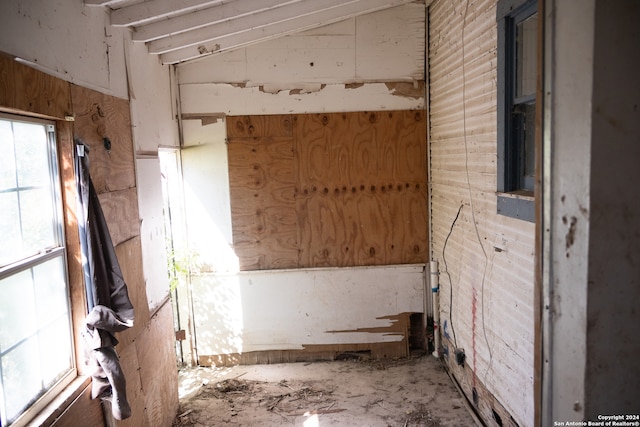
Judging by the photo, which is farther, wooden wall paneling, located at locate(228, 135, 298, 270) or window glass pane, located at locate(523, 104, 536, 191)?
wooden wall paneling, located at locate(228, 135, 298, 270)

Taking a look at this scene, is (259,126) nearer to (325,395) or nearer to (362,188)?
(362,188)

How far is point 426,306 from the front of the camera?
16.5 feet

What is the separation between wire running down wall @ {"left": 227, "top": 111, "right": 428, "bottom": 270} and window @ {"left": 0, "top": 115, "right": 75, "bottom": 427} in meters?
2.53

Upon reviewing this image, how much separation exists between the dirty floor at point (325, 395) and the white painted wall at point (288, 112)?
0.97 ft

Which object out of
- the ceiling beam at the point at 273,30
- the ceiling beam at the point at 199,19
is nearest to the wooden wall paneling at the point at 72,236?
the ceiling beam at the point at 199,19

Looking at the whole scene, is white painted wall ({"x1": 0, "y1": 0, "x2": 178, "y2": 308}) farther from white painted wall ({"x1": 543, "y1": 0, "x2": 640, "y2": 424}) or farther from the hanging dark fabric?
white painted wall ({"x1": 543, "y1": 0, "x2": 640, "y2": 424})

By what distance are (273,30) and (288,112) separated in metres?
0.80

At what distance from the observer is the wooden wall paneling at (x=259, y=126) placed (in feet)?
15.9

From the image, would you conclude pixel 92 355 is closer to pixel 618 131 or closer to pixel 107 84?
pixel 107 84

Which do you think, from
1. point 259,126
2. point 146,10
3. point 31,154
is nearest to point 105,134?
point 31,154

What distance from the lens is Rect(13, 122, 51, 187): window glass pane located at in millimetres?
2135

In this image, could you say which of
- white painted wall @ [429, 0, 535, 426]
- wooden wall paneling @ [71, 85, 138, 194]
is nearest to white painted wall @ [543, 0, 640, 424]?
white painted wall @ [429, 0, 535, 426]

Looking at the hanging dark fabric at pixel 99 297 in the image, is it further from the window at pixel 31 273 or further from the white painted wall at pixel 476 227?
the white painted wall at pixel 476 227

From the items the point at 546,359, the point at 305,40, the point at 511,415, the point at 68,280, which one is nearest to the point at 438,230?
the point at 511,415
